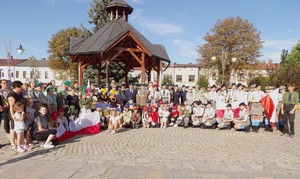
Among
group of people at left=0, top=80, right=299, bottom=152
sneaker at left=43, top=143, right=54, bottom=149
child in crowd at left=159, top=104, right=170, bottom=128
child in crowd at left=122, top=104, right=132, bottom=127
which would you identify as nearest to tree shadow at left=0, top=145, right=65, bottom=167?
sneaker at left=43, top=143, right=54, bottom=149

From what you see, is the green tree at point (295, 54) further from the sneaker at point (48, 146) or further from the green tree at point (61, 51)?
the sneaker at point (48, 146)

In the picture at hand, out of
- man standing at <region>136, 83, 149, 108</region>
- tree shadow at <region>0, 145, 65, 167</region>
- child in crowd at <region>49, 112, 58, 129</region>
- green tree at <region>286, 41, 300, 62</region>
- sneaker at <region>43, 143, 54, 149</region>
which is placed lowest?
tree shadow at <region>0, 145, 65, 167</region>

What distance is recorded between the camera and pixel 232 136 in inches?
360

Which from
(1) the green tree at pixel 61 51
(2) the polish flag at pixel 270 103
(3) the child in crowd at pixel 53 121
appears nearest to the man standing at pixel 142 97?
(3) the child in crowd at pixel 53 121

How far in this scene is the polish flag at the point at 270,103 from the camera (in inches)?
400

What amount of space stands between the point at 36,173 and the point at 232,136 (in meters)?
6.81

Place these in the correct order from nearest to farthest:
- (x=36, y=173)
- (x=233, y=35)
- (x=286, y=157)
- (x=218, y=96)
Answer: (x=36, y=173), (x=286, y=157), (x=218, y=96), (x=233, y=35)

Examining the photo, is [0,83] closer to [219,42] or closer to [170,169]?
[170,169]

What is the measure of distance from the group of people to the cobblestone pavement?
28.4 inches

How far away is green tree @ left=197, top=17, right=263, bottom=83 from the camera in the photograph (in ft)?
120

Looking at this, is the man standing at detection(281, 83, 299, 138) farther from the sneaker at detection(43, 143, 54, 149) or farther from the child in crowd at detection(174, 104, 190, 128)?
the sneaker at detection(43, 143, 54, 149)

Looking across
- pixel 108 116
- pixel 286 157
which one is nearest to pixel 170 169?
pixel 286 157

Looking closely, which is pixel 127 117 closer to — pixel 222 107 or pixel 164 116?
→ pixel 164 116

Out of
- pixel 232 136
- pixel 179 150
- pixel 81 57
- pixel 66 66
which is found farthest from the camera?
pixel 66 66
